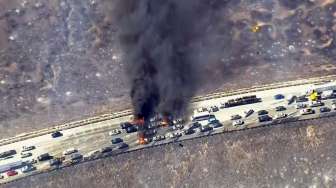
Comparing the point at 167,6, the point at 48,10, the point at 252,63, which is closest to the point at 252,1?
the point at 252,63

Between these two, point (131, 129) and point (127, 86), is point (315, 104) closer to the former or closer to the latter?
point (131, 129)

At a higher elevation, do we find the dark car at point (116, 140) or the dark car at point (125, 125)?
the dark car at point (125, 125)

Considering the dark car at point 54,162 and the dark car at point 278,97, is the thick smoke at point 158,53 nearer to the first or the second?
the dark car at point 278,97

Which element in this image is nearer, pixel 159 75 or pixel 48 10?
pixel 159 75

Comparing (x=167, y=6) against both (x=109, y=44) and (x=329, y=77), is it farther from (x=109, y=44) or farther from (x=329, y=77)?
(x=329, y=77)

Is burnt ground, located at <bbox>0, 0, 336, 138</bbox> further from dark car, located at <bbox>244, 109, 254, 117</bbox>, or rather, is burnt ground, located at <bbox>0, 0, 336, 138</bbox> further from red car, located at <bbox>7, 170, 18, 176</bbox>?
red car, located at <bbox>7, 170, 18, 176</bbox>

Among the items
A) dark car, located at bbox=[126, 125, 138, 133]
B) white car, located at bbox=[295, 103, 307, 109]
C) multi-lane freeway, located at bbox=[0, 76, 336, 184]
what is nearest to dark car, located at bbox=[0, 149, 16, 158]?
multi-lane freeway, located at bbox=[0, 76, 336, 184]

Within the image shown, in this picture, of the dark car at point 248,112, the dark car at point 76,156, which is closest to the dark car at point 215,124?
the dark car at point 248,112
